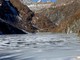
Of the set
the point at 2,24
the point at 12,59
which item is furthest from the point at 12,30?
the point at 12,59

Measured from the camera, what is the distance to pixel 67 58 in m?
19.5

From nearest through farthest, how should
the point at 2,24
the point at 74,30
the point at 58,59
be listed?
the point at 58,59 < the point at 74,30 < the point at 2,24

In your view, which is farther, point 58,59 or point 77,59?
point 58,59

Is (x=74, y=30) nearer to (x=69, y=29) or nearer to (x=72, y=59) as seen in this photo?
(x=69, y=29)

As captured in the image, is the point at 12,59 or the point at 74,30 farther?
the point at 74,30

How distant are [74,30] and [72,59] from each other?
476ft

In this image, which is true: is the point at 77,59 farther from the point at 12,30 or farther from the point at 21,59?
the point at 12,30

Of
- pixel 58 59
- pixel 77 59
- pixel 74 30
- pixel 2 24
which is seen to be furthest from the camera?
pixel 2 24

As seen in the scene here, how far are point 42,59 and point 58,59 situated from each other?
3.64 ft

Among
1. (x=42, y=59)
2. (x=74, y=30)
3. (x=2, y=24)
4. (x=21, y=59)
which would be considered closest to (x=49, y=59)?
(x=42, y=59)

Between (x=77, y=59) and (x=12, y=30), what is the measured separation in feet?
530

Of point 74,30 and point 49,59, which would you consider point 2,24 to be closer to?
point 74,30

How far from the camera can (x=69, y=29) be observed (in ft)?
566

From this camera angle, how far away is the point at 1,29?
16812 cm
